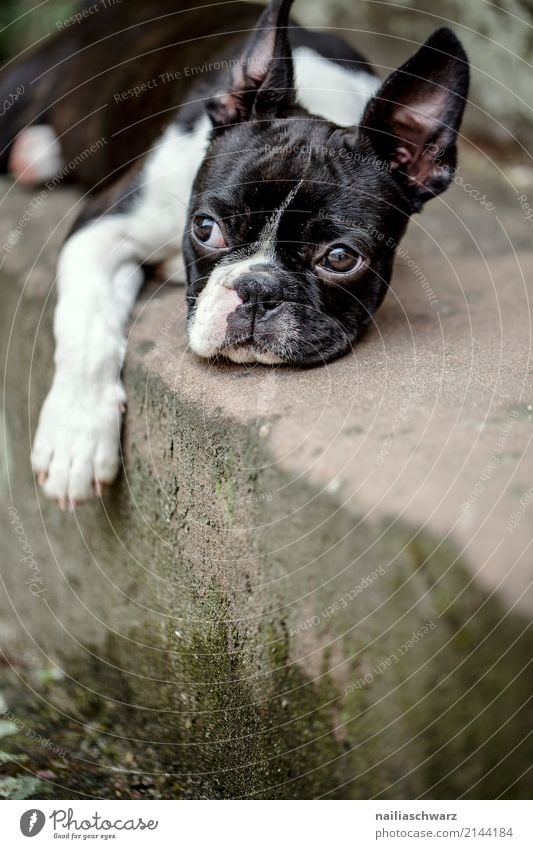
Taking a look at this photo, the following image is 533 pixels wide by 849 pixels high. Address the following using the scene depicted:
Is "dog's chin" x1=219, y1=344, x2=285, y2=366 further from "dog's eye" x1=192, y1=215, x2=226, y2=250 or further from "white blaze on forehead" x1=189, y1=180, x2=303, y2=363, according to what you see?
"dog's eye" x1=192, y1=215, x2=226, y2=250

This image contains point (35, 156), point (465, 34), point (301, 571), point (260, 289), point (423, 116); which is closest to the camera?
point (301, 571)

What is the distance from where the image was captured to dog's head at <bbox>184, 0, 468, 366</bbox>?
199 cm

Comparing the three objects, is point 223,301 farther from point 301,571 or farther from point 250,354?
point 301,571

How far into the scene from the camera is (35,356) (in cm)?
259

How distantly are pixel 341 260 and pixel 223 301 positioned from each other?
29cm

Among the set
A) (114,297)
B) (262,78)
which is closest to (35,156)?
(114,297)

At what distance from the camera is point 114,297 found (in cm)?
243

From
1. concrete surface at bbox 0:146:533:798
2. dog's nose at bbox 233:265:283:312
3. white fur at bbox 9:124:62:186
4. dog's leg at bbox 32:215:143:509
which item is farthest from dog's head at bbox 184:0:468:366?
white fur at bbox 9:124:62:186

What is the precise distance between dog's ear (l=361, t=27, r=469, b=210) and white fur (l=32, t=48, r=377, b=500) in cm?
30

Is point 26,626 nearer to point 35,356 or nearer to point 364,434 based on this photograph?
Result: point 35,356

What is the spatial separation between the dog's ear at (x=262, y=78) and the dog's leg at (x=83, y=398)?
1.86 ft

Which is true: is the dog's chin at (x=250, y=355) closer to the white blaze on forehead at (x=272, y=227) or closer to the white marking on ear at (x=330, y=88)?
the white blaze on forehead at (x=272, y=227)

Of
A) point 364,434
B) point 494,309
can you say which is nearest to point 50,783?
point 364,434
